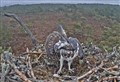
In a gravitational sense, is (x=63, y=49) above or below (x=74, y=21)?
above

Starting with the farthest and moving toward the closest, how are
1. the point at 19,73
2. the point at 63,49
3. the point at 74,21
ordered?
the point at 74,21 < the point at 63,49 < the point at 19,73

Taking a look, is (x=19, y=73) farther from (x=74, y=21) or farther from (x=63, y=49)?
(x=74, y=21)

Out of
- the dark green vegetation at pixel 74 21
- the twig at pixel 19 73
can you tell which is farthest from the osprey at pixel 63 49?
the dark green vegetation at pixel 74 21

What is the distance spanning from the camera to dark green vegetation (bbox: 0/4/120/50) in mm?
6212

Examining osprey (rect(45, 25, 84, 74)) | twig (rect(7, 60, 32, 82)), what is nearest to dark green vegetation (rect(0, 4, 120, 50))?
osprey (rect(45, 25, 84, 74))

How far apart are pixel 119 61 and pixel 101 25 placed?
3.69 metres

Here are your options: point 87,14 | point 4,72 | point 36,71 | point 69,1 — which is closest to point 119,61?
point 36,71

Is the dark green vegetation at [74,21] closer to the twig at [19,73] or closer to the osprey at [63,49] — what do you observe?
the osprey at [63,49]

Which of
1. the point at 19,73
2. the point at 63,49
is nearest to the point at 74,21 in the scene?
the point at 63,49

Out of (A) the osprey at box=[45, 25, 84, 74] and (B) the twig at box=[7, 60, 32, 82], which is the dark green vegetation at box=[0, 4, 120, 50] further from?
(B) the twig at box=[7, 60, 32, 82]

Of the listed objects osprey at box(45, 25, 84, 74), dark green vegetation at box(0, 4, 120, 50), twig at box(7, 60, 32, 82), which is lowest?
dark green vegetation at box(0, 4, 120, 50)

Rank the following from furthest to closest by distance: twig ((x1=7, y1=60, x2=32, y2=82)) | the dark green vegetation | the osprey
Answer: the dark green vegetation, the osprey, twig ((x1=7, y1=60, x2=32, y2=82))

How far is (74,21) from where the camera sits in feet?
24.0

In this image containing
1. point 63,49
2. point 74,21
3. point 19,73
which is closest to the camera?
point 19,73
